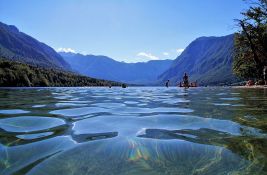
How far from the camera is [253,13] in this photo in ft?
129

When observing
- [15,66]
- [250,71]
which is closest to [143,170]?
[250,71]

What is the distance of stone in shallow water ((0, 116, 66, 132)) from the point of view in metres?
5.80

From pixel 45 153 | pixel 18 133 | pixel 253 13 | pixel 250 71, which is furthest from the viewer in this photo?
pixel 250 71

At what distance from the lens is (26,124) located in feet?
21.1

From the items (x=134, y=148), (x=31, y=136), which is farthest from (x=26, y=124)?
(x=134, y=148)

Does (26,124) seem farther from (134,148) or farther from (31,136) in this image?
(134,148)

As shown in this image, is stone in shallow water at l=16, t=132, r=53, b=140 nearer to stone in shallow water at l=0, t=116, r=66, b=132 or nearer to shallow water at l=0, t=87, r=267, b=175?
shallow water at l=0, t=87, r=267, b=175

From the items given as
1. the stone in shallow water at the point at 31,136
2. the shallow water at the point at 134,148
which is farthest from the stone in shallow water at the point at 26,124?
the stone in shallow water at the point at 31,136

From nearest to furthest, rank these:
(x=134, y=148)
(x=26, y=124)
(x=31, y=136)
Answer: (x=134, y=148), (x=31, y=136), (x=26, y=124)

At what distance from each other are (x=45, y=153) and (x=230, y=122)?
14.8 ft

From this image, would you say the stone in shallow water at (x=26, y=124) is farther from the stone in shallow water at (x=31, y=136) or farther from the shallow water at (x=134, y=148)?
the stone in shallow water at (x=31, y=136)

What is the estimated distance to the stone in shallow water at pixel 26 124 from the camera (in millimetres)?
5804

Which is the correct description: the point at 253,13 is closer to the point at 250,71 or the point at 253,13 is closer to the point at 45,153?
the point at 250,71

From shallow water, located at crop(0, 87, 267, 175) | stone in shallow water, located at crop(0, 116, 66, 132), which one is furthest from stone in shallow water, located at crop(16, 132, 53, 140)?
stone in shallow water, located at crop(0, 116, 66, 132)
